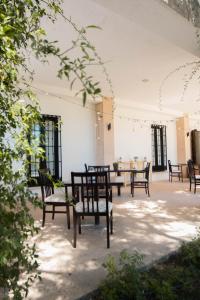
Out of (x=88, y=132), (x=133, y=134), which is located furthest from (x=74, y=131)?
(x=133, y=134)

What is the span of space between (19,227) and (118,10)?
2954 mm

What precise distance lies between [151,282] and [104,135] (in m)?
6.04

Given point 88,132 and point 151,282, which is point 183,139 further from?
point 151,282

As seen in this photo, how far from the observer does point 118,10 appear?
307 cm

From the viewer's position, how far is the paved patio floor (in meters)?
2.03

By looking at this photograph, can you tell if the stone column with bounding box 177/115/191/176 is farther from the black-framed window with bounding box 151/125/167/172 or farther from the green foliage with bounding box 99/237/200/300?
the green foliage with bounding box 99/237/200/300

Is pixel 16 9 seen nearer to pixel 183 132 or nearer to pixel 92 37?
pixel 92 37

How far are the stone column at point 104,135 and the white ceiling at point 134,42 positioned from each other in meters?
0.61

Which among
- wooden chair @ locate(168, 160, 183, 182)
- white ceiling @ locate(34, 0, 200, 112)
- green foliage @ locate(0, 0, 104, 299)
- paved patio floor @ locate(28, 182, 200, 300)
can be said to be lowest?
paved patio floor @ locate(28, 182, 200, 300)

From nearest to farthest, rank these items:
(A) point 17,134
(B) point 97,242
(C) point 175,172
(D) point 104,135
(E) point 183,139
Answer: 1. (A) point 17,134
2. (B) point 97,242
3. (D) point 104,135
4. (C) point 175,172
5. (E) point 183,139

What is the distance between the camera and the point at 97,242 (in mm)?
2969

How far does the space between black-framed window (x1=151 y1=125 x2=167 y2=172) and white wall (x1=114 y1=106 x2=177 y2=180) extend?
0.25 m

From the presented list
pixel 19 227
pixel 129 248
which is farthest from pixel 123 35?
pixel 19 227

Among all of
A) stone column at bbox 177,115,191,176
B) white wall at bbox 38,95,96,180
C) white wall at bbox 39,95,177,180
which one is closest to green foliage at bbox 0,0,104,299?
white wall at bbox 39,95,177,180
